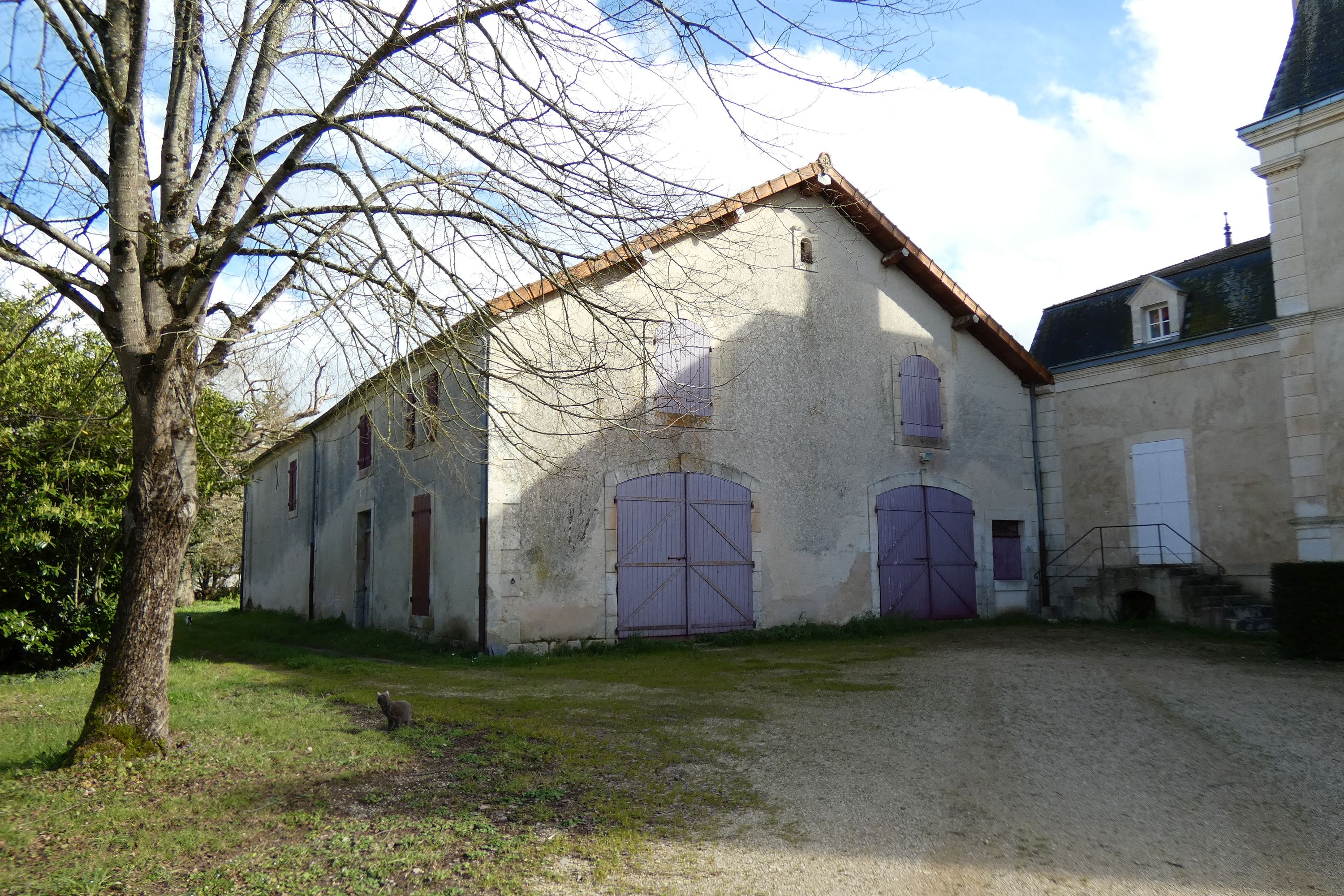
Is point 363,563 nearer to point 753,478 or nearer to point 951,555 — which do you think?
point 753,478

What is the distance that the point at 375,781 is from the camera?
466 centimetres

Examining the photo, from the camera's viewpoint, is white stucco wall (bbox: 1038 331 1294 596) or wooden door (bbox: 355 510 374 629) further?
wooden door (bbox: 355 510 374 629)

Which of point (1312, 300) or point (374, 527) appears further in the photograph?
point (374, 527)

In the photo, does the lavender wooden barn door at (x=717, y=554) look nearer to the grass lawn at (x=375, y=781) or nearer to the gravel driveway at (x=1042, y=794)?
the grass lawn at (x=375, y=781)

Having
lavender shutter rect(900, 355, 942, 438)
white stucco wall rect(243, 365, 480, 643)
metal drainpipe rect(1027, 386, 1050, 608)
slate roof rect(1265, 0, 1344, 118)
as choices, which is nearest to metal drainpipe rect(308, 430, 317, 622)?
white stucco wall rect(243, 365, 480, 643)

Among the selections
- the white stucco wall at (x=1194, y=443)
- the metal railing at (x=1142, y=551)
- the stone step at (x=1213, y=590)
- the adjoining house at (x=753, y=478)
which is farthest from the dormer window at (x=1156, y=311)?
the stone step at (x=1213, y=590)

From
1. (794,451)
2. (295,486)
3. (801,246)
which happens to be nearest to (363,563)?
(295,486)

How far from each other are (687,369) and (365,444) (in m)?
6.04

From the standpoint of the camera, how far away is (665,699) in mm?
7312

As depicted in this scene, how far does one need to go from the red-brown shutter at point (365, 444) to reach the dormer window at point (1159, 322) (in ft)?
40.5

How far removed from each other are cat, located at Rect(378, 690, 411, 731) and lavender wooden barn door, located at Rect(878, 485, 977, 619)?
857cm

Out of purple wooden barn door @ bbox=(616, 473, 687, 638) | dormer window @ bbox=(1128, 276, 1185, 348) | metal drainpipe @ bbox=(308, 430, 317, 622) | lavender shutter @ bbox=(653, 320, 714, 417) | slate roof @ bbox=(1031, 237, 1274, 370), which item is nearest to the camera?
purple wooden barn door @ bbox=(616, 473, 687, 638)

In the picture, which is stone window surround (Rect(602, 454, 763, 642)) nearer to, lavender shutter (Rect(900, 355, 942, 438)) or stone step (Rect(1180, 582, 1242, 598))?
lavender shutter (Rect(900, 355, 942, 438))

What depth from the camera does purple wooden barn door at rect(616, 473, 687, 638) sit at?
36.2ft
